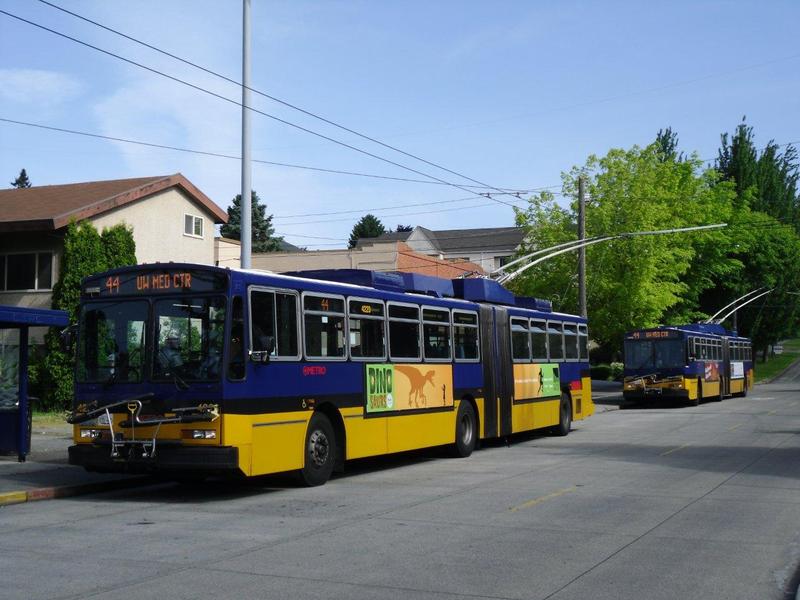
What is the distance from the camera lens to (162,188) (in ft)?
112

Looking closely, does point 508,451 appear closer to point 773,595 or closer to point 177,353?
point 177,353

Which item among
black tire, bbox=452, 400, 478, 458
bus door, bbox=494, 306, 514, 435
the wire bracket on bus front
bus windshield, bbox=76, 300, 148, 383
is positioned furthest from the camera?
bus door, bbox=494, 306, 514, 435

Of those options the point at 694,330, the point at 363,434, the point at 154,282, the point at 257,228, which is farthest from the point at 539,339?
the point at 257,228

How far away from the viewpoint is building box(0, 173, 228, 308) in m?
30.8

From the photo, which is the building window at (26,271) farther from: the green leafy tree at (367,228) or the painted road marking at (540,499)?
the green leafy tree at (367,228)

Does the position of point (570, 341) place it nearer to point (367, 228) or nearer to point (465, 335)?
point (465, 335)

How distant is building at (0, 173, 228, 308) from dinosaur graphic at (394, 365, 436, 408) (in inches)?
653

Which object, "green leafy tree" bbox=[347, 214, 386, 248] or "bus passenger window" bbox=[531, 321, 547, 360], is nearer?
"bus passenger window" bbox=[531, 321, 547, 360]

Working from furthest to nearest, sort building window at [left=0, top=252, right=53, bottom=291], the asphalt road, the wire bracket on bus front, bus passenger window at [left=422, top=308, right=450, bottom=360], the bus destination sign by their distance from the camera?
building window at [left=0, top=252, right=53, bottom=291]
bus passenger window at [left=422, top=308, right=450, bottom=360]
the bus destination sign
the wire bracket on bus front
the asphalt road

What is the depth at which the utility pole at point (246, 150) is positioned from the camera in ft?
60.4

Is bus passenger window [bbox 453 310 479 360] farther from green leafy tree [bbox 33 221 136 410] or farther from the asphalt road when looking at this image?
green leafy tree [bbox 33 221 136 410]

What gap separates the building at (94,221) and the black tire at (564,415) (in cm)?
1504

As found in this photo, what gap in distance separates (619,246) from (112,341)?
123 feet

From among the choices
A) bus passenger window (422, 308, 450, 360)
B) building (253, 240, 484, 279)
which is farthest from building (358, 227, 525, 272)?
bus passenger window (422, 308, 450, 360)
